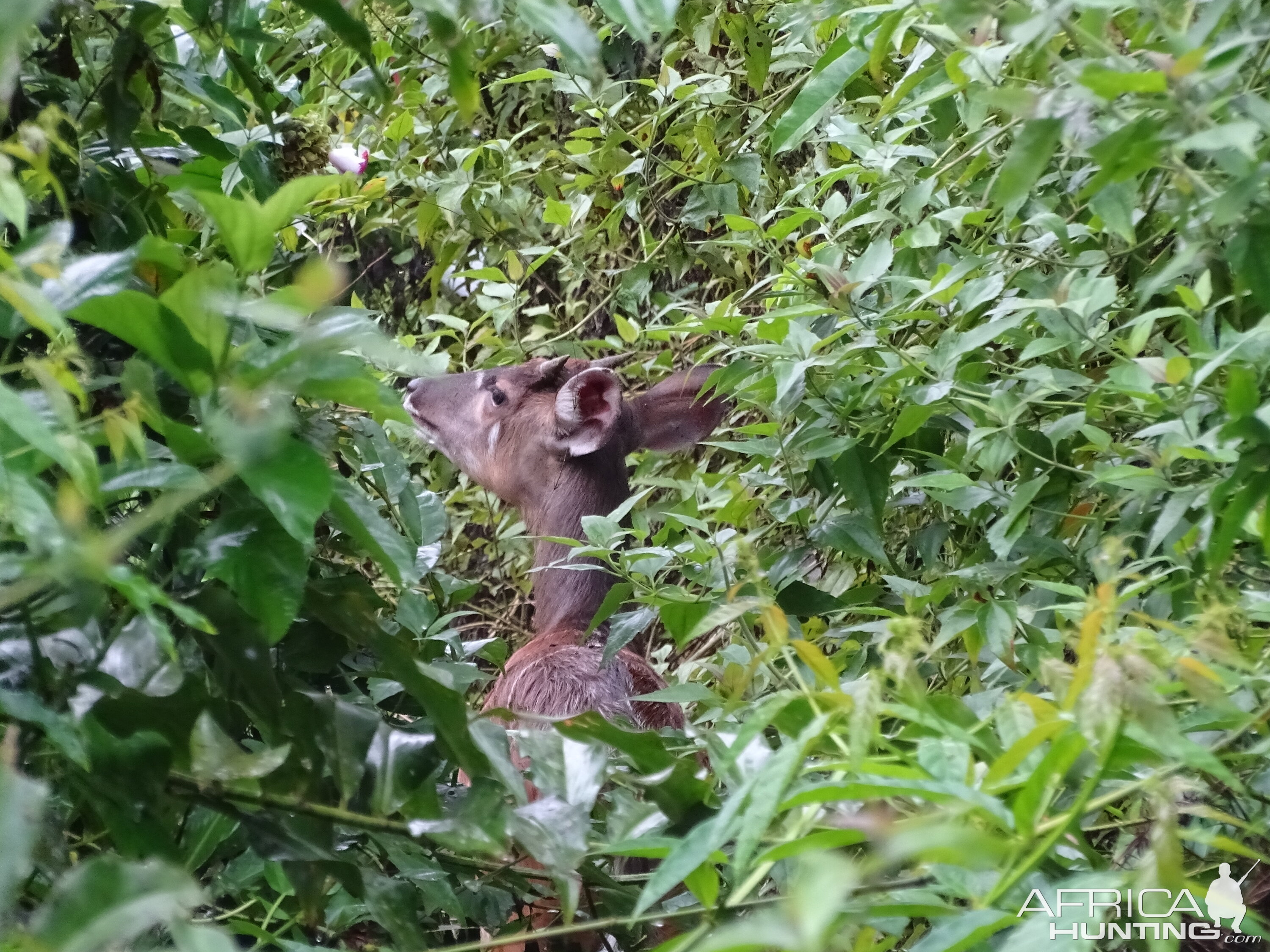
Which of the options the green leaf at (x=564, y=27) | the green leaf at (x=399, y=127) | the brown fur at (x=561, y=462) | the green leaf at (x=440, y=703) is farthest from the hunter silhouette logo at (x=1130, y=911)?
the green leaf at (x=399, y=127)

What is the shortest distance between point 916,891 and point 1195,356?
59 cm

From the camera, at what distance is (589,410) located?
2.12 meters

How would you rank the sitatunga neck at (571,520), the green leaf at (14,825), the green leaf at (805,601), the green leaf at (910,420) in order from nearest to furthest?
the green leaf at (14,825), the green leaf at (910,420), the green leaf at (805,601), the sitatunga neck at (571,520)

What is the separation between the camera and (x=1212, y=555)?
0.77 metres

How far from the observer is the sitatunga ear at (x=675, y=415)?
213cm

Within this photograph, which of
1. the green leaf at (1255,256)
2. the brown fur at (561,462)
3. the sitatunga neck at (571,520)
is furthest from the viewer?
the sitatunga neck at (571,520)

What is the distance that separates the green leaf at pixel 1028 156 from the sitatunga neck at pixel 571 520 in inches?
55.8

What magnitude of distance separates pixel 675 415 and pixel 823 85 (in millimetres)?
1208

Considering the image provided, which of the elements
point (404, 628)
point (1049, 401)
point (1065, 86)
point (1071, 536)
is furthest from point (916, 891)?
point (1071, 536)

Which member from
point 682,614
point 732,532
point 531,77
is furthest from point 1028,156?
point 531,77

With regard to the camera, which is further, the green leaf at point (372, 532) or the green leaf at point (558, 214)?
the green leaf at point (558, 214)

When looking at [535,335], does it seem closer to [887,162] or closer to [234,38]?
[887,162]

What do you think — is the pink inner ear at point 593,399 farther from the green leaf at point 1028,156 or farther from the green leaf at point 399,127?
the green leaf at point 1028,156

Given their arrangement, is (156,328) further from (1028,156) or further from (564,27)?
(1028,156)
